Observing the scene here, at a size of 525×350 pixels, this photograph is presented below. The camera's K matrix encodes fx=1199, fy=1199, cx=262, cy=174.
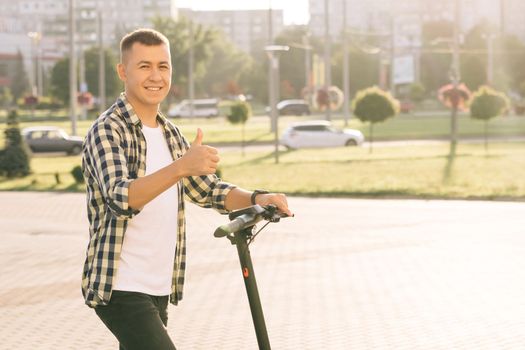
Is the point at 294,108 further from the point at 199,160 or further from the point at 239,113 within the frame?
the point at 199,160

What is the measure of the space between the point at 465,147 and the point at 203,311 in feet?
118

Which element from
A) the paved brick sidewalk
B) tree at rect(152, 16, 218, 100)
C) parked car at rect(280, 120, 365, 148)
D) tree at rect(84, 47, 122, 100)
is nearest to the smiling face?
the paved brick sidewalk

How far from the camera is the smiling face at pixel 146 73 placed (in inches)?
167

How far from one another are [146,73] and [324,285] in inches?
293

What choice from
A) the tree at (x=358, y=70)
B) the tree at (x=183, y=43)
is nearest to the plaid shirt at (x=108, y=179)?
the tree at (x=183, y=43)

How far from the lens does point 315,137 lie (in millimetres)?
49719

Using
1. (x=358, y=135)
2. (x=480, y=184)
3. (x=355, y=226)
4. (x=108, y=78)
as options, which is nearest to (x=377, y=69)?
(x=108, y=78)

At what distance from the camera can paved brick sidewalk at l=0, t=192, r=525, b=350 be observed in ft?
29.0

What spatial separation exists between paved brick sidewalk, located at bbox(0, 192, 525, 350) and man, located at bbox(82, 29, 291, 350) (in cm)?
424

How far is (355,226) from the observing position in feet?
58.6

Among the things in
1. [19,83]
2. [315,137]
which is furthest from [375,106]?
[19,83]

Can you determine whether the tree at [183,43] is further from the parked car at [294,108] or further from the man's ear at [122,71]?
the man's ear at [122,71]

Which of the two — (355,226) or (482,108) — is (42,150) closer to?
(482,108)

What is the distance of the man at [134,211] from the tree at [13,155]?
2834 cm
